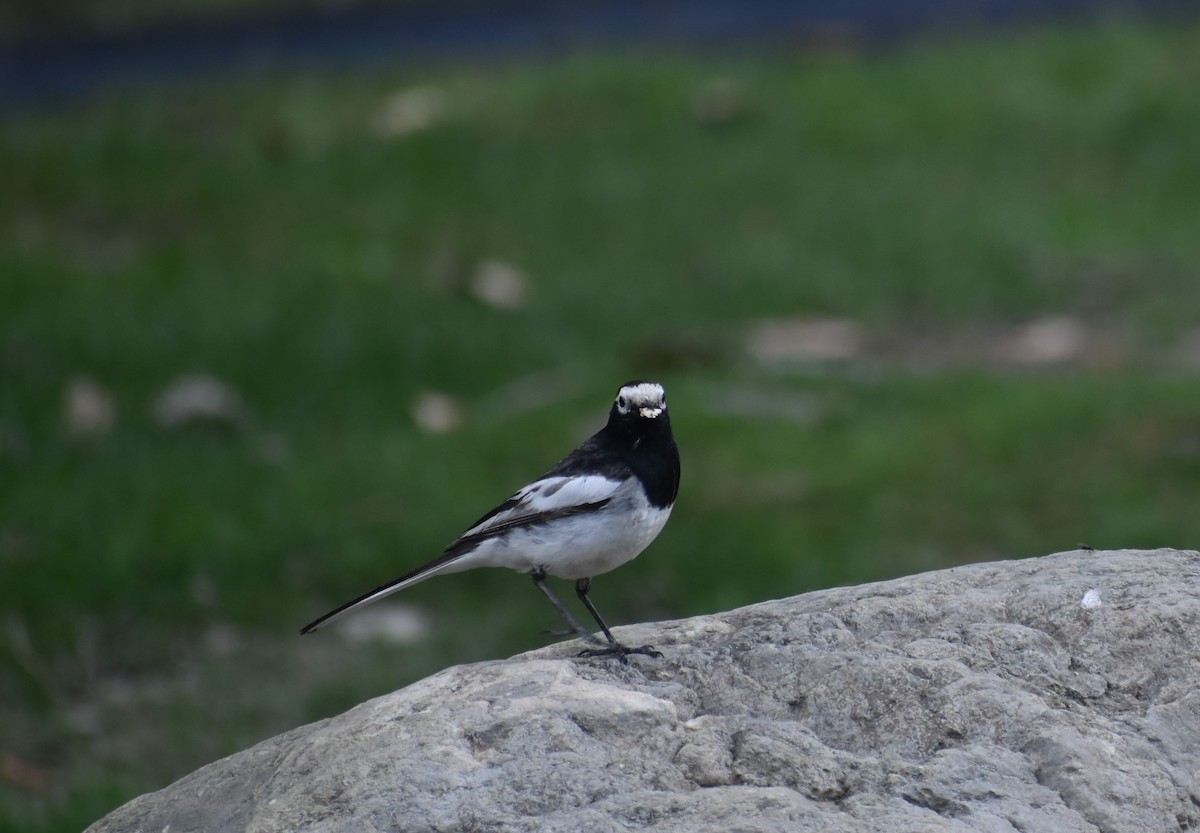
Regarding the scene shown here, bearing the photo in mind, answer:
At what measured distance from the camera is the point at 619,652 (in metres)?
3.96

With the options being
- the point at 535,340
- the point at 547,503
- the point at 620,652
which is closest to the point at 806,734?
the point at 620,652

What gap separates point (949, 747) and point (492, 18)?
13832mm

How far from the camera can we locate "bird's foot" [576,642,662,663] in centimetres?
394

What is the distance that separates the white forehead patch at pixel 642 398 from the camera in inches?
182

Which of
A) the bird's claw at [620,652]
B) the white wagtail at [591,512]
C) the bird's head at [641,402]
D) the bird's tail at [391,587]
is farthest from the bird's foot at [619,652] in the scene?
the bird's head at [641,402]

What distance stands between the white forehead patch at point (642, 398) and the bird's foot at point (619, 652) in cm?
84

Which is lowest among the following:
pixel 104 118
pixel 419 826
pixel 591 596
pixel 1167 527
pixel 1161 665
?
pixel 1167 527

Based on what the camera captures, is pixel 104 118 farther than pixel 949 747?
Yes

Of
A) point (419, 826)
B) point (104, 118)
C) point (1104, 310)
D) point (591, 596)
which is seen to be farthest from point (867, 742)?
point (104, 118)

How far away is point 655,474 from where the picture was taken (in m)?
4.54

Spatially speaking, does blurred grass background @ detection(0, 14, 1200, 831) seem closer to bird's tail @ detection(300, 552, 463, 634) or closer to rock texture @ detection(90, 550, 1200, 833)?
bird's tail @ detection(300, 552, 463, 634)

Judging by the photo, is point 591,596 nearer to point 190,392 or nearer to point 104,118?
point 190,392

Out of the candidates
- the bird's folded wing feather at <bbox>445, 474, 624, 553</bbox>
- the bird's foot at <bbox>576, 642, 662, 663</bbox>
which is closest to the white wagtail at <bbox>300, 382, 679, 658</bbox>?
the bird's folded wing feather at <bbox>445, 474, 624, 553</bbox>

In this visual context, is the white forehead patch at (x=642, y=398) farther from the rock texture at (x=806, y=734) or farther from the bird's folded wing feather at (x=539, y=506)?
the rock texture at (x=806, y=734)
